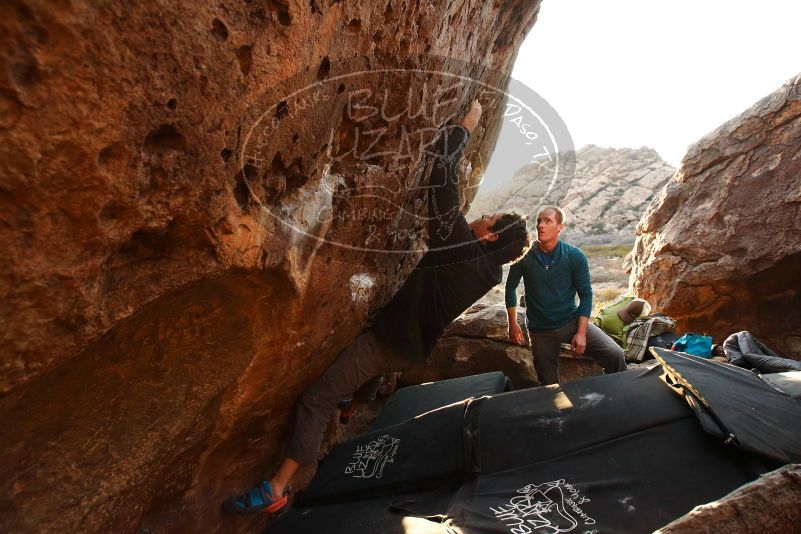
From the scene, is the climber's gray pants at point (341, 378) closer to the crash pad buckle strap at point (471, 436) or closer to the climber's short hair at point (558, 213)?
the crash pad buckle strap at point (471, 436)

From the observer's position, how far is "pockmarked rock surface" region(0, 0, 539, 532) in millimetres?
1511

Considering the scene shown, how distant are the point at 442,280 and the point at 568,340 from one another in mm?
1673

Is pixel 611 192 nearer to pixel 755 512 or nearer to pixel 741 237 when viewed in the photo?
pixel 741 237

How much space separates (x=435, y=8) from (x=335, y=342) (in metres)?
2.49

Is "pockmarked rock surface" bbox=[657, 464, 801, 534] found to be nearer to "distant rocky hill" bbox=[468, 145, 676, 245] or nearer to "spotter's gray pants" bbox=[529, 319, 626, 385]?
"spotter's gray pants" bbox=[529, 319, 626, 385]

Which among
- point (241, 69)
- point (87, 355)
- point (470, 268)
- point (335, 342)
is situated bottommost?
point (335, 342)

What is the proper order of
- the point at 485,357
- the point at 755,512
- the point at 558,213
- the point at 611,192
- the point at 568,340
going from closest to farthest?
1. the point at 755,512
2. the point at 558,213
3. the point at 568,340
4. the point at 485,357
5. the point at 611,192

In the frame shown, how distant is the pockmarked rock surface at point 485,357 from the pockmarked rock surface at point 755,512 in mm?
4286

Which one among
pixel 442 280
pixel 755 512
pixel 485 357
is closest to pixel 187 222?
pixel 442 280

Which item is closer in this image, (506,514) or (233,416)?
(506,514)

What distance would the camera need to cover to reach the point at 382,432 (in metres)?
4.28

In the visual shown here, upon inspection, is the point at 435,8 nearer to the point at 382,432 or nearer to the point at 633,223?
the point at 382,432

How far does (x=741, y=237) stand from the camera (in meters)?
7.92

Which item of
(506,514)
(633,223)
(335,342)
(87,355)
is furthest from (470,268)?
(633,223)
